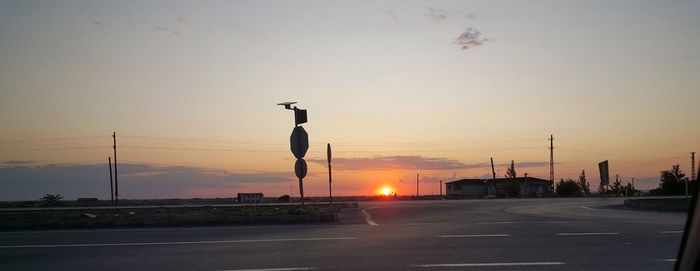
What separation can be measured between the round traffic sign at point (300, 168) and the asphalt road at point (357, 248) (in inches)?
185

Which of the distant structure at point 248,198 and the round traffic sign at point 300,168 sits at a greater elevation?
the round traffic sign at point 300,168

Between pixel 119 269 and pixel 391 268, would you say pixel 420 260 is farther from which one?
pixel 119 269

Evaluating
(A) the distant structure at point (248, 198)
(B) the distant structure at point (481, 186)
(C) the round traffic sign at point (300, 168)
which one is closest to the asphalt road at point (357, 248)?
(C) the round traffic sign at point (300, 168)

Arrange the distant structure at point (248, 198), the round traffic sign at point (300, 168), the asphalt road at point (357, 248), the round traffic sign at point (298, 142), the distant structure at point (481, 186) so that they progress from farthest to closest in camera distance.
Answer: the distant structure at point (481, 186), the distant structure at point (248, 198), the round traffic sign at point (298, 142), the round traffic sign at point (300, 168), the asphalt road at point (357, 248)

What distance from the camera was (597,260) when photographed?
9992 millimetres

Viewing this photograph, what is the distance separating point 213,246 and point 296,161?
900 centimetres

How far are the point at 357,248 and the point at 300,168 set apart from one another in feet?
31.7

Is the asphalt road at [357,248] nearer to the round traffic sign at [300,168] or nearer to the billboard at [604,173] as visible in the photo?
the round traffic sign at [300,168]

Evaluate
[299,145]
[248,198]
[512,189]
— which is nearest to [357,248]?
[299,145]

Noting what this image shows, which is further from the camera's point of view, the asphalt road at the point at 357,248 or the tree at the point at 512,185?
the tree at the point at 512,185

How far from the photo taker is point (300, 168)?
20969mm

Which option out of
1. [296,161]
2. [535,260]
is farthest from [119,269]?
[296,161]

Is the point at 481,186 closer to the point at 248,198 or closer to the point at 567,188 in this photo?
the point at 567,188

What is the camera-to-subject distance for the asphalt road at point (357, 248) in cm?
985
